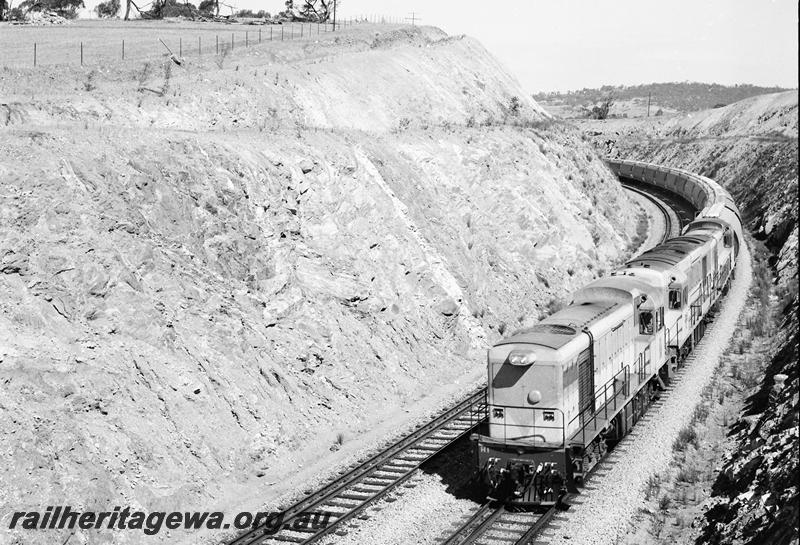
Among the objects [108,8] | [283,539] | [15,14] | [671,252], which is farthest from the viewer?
[108,8]

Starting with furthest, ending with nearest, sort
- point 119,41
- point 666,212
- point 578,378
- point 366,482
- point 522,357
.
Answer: point 666,212 < point 119,41 < point 366,482 < point 578,378 < point 522,357

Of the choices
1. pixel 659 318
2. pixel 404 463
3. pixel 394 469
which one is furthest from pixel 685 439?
pixel 394 469

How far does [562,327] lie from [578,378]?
1302mm

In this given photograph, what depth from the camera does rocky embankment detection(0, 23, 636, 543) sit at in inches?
738

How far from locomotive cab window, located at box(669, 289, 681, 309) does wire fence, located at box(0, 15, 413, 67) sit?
26.5 meters

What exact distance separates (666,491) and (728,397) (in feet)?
27.2

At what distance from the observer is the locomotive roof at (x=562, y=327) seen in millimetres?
19513

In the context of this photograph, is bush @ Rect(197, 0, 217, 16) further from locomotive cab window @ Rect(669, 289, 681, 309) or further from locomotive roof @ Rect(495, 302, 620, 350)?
locomotive roof @ Rect(495, 302, 620, 350)

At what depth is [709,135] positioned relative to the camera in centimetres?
10362

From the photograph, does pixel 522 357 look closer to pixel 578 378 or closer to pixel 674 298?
pixel 578 378

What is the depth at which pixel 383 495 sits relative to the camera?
1975 centimetres

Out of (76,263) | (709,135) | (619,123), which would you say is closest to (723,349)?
(76,263)

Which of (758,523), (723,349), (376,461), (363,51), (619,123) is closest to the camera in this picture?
(758,523)

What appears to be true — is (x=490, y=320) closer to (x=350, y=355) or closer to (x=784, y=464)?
(x=350, y=355)
